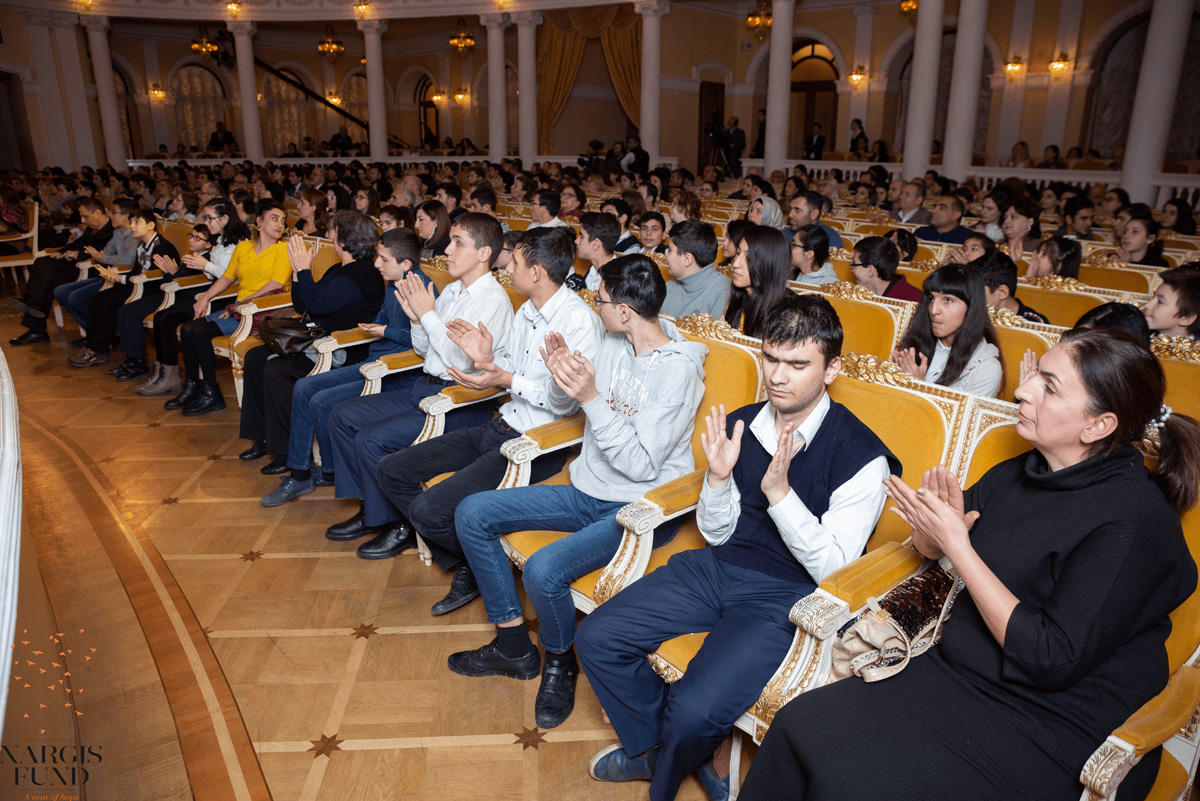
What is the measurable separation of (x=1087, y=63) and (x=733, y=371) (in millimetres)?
14139

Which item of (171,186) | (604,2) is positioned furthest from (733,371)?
(604,2)

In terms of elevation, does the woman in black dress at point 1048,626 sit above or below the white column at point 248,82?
below

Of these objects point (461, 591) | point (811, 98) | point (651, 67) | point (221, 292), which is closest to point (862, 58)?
point (811, 98)

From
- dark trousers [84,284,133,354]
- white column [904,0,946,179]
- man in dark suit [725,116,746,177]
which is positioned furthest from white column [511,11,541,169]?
dark trousers [84,284,133,354]

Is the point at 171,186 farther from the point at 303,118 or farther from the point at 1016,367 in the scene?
the point at 303,118

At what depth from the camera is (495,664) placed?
2520mm

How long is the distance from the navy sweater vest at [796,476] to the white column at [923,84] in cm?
898

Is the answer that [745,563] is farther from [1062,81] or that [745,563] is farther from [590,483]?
[1062,81]

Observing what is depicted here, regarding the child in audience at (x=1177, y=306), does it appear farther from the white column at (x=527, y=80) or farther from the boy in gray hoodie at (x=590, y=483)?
the white column at (x=527, y=80)

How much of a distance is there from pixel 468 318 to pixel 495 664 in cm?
134

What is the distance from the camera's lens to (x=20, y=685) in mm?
1380

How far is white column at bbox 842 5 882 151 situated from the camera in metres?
15.5

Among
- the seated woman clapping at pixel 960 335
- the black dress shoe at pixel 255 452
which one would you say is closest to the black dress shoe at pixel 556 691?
the seated woman clapping at pixel 960 335

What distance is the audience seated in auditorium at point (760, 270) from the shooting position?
3.04 meters
